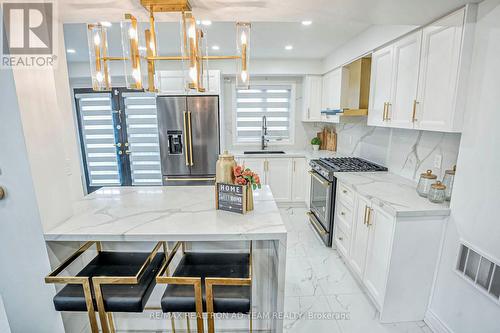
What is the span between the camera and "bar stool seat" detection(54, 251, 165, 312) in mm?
1250

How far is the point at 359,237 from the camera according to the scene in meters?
2.24

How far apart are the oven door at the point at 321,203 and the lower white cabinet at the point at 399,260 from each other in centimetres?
66

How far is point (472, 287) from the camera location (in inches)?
60.2

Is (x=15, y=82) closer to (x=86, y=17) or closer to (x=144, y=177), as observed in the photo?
(x=86, y=17)

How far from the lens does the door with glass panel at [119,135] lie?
4180 mm

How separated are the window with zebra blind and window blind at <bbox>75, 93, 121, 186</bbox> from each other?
2.29 metres

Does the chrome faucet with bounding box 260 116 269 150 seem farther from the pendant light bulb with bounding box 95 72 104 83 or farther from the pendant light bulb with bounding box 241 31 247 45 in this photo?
the pendant light bulb with bounding box 95 72 104 83

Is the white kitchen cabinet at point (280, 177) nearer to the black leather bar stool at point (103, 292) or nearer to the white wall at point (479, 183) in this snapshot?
the white wall at point (479, 183)

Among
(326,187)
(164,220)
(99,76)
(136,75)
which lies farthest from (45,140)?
(326,187)

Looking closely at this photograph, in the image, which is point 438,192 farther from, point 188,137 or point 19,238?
point 188,137

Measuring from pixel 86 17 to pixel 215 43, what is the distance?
1.75 m

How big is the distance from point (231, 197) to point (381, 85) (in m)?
1.94

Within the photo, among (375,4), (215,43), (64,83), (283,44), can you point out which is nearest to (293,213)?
(283,44)

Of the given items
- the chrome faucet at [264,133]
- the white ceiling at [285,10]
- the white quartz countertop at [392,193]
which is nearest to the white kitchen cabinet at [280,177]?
the chrome faucet at [264,133]
